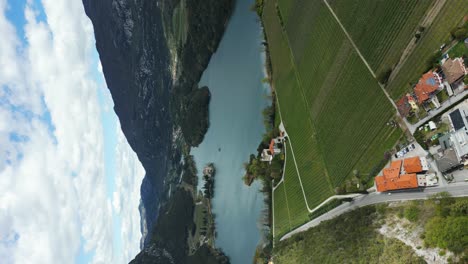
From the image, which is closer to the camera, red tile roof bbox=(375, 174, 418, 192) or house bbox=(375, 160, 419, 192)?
red tile roof bbox=(375, 174, 418, 192)

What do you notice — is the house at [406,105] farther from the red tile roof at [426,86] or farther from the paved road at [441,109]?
the paved road at [441,109]

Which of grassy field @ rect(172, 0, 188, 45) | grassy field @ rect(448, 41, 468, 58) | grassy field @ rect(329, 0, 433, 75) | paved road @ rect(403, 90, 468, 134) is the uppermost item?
grassy field @ rect(172, 0, 188, 45)

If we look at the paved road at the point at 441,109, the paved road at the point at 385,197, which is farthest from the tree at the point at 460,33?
the paved road at the point at 385,197

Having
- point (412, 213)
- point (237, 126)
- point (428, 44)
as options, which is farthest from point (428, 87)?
point (237, 126)

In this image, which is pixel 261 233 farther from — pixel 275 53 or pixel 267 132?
pixel 275 53

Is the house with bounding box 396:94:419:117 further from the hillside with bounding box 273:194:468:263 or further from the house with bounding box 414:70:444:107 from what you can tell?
the hillside with bounding box 273:194:468:263

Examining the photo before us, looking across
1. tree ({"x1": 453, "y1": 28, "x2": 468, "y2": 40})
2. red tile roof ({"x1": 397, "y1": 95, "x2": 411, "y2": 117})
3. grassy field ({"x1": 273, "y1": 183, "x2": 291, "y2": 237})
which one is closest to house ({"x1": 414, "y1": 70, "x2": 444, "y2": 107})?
red tile roof ({"x1": 397, "y1": 95, "x2": 411, "y2": 117})

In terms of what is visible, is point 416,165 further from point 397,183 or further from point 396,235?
point 396,235

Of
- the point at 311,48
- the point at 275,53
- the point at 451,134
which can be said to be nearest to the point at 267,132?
the point at 275,53
